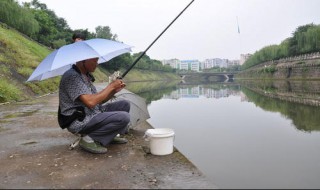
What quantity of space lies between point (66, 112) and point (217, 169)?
285cm

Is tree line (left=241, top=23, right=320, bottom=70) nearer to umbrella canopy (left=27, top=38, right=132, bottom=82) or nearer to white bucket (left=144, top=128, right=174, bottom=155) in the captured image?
white bucket (left=144, top=128, right=174, bottom=155)

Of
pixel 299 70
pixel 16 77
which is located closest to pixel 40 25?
pixel 16 77

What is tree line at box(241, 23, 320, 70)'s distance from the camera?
171 ft

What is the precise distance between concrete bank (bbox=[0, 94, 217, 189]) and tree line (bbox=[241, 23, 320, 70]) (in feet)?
174

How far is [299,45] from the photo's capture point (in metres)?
57.4

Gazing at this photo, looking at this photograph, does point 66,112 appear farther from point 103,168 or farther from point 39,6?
point 39,6

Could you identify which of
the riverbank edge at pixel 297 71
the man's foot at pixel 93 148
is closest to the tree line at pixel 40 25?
the man's foot at pixel 93 148

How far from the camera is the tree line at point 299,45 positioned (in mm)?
51969

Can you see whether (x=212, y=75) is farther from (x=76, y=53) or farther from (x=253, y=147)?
(x=76, y=53)

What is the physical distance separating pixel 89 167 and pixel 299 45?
197 feet

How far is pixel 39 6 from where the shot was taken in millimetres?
79312

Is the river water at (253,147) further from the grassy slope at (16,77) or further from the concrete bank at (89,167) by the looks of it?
the grassy slope at (16,77)

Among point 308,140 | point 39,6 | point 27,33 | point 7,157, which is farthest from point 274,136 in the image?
point 39,6

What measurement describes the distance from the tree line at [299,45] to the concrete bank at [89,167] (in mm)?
53081
